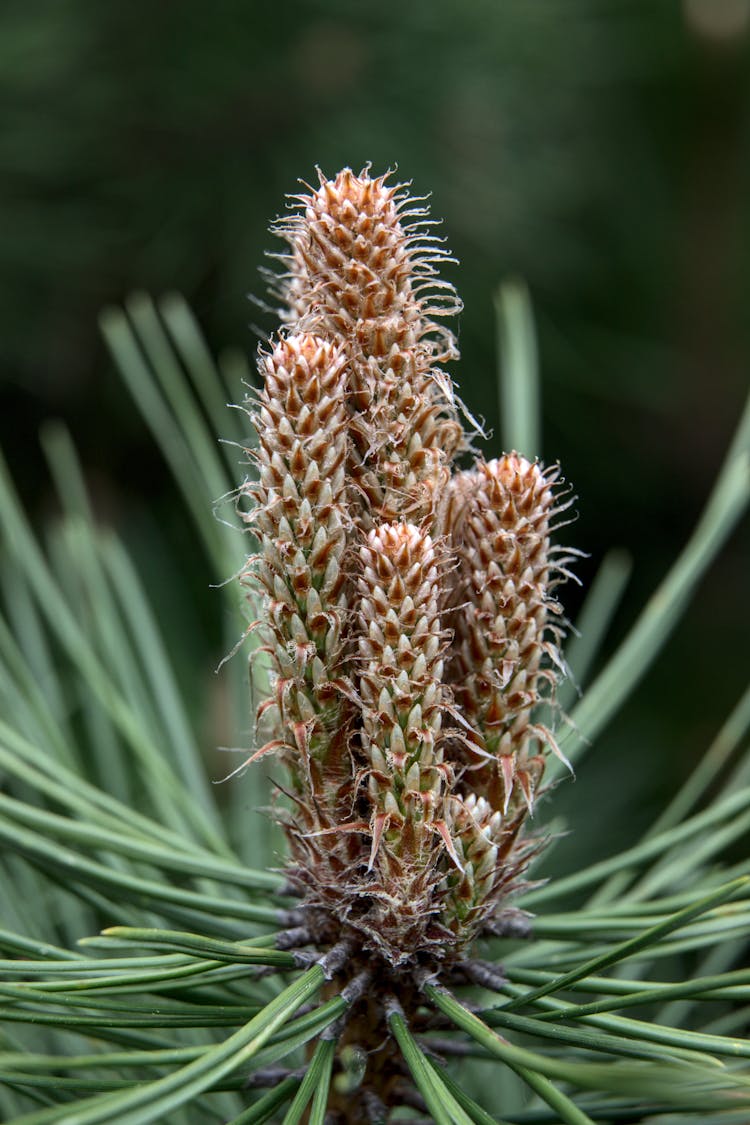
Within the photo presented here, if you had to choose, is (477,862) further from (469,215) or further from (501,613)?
(469,215)

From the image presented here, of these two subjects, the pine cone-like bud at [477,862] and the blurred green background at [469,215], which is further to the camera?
the blurred green background at [469,215]

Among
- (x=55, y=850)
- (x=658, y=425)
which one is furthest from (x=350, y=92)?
(x=55, y=850)

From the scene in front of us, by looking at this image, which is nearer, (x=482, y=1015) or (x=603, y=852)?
(x=482, y=1015)

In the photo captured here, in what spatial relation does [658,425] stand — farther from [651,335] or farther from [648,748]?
[648,748]

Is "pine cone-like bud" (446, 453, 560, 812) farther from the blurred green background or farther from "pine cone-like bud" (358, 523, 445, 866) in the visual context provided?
the blurred green background

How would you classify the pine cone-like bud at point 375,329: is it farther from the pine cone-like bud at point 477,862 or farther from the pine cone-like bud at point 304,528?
the pine cone-like bud at point 477,862

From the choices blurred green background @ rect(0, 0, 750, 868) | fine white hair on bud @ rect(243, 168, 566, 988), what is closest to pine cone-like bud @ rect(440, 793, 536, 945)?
fine white hair on bud @ rect(243, 168, 566, 988)

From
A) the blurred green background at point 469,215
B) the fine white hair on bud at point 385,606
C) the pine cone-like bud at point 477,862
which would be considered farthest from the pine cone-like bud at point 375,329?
the blurred green background at point 469,215
